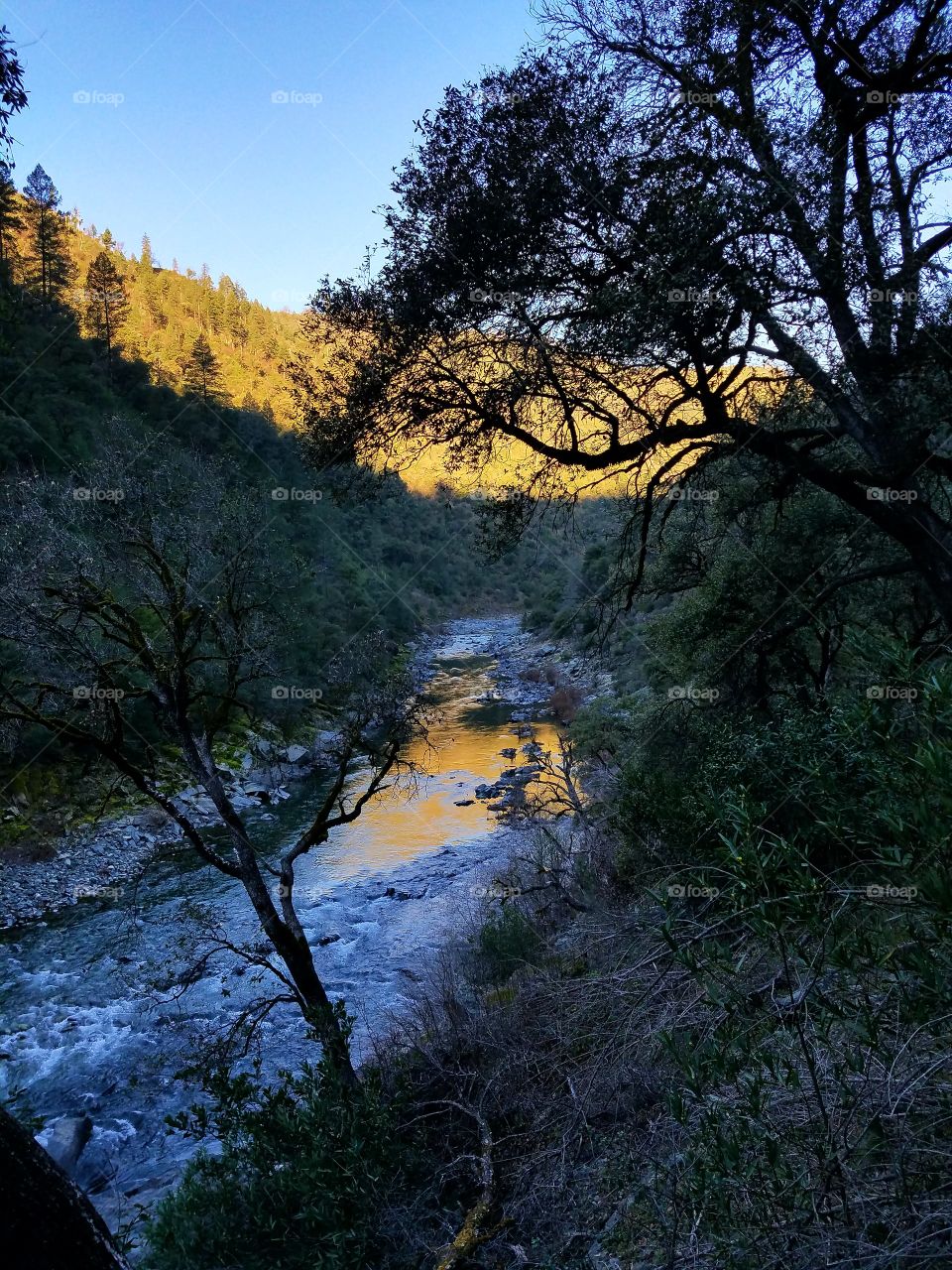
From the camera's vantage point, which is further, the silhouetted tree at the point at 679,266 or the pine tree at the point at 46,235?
the pine tree at the point at 46,235

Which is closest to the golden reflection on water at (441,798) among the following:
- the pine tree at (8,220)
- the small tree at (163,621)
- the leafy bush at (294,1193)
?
the small tree at (163,621)

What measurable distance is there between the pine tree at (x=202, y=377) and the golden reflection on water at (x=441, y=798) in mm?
29008

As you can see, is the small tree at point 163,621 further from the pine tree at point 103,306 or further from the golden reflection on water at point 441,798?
the pine tree at point 103,306

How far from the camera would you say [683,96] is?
561 centimetres

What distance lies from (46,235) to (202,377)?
1222 centimetres

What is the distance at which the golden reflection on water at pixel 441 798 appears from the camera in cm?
1691

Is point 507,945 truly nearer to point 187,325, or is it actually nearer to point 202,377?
point 202,377

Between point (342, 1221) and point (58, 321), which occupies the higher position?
point (58, 321)

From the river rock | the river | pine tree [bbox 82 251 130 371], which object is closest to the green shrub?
the river

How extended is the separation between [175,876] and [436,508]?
64.5m

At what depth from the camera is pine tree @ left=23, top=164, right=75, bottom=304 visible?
43625mm

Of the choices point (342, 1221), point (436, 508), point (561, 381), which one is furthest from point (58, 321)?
point (342, 1221)

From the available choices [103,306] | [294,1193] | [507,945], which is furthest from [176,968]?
[103,306]

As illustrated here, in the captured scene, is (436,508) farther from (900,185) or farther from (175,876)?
(900,185)
